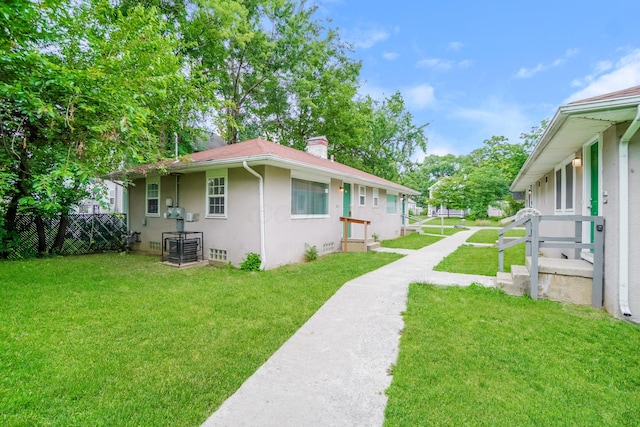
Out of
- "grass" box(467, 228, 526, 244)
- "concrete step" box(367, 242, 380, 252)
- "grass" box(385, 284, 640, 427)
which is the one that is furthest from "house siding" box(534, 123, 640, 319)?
"grass" box(467, 228, 526, 244)

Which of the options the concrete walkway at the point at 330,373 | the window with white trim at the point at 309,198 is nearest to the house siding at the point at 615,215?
the concrete walkway at the point at 330,373

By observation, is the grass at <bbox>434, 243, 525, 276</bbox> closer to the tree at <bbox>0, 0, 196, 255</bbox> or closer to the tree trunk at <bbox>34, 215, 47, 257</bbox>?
the tree at <bbox>0, 0, 196, 255</bbox>

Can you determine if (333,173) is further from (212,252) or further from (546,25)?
(546,25)

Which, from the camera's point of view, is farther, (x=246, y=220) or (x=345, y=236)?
(x=345, y=236)

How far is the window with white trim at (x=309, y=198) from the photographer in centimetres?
811

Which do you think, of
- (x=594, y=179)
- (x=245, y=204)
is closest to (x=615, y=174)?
(x=594, y=179)

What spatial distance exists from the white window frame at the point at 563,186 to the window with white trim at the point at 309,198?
20.1ft

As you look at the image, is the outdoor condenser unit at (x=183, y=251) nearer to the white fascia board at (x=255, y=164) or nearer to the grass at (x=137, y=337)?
the grass at (x=137, y=337)

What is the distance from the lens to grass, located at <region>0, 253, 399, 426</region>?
2.16 metres

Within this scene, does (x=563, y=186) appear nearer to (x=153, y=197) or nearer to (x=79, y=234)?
(x=153, y=197)

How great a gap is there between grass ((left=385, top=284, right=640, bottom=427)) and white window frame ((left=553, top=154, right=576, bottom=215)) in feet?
9.85

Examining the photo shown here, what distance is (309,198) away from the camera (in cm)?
870

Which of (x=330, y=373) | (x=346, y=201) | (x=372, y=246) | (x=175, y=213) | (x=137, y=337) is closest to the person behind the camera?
(x=330, y=373)

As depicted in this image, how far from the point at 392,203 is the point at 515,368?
12890 mm
